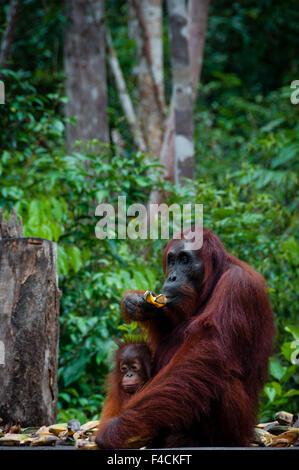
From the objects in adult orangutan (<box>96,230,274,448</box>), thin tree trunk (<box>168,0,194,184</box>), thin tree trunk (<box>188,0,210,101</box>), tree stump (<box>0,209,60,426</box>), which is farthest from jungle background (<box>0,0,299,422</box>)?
thin tree trunk (<box>188,0,210,101</box>)

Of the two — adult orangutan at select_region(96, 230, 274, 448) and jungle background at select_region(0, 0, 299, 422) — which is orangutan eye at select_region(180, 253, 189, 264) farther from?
jungle background at select_region(0, 0, 299, 422)

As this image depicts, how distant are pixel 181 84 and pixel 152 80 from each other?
2.02m

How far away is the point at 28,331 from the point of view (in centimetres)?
332

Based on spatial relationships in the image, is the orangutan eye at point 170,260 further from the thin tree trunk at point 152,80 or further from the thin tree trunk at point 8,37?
the thin tree trunk at point 152,80

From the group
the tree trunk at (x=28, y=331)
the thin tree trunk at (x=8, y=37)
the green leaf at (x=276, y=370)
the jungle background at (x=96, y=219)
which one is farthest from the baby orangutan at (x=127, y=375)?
the thin tree trunk at (x=8, y=37)

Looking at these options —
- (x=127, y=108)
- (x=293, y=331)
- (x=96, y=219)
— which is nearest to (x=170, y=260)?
(x=293, y=331)

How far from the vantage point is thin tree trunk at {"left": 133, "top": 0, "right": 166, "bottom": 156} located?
8344 millimetres

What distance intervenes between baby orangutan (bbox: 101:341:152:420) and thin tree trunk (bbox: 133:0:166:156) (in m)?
5.36

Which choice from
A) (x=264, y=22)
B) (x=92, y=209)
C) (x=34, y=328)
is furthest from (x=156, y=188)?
(x=264, y=22)

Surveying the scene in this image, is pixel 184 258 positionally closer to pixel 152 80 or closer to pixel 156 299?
pixel 156 299

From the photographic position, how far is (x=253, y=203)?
16.8 ft

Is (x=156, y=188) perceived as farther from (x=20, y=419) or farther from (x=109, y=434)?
(x=109, y=434)

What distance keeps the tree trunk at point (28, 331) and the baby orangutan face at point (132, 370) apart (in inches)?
19.1
